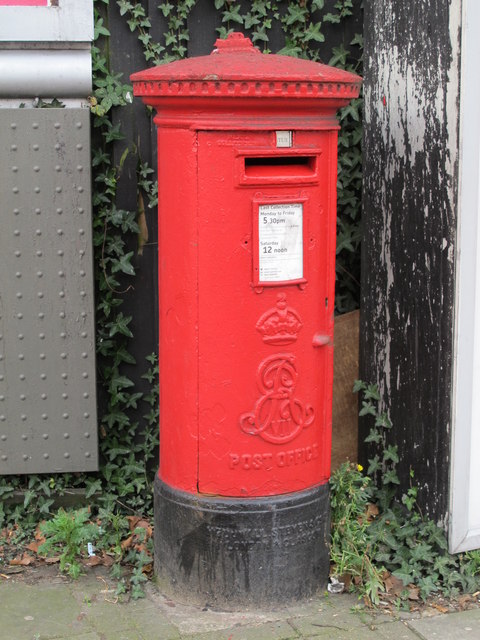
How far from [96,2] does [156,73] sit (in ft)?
3.12

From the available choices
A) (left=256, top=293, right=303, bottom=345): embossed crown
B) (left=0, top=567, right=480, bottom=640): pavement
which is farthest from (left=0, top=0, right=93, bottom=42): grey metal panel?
(left=0, top=567, right=480, bottom=640): pavement

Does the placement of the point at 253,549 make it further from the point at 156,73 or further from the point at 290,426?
the point at 156,73

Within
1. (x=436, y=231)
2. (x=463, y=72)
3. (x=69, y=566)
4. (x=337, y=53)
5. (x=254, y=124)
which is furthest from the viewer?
(x=337, y=53)

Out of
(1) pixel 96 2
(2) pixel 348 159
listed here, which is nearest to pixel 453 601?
(2) pixel 348 159

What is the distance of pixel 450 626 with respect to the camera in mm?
3365

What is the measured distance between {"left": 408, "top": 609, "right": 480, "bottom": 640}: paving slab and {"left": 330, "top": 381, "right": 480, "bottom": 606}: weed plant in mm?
115

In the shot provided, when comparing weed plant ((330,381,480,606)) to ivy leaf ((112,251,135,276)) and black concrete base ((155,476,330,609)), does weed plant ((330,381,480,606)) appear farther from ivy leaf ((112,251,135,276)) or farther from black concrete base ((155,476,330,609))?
ivy leaf ((112,251,135,276))

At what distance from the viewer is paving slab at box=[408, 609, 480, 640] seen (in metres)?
3.30

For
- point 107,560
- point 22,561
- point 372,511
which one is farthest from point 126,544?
point 372,511

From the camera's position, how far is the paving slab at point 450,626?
3.30 metres

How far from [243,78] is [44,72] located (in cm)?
113

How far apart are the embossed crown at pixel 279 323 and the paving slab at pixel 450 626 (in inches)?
44.6

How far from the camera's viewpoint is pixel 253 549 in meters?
3.35

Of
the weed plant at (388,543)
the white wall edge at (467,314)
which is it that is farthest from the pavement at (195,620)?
the white wall edge at (467,314)
